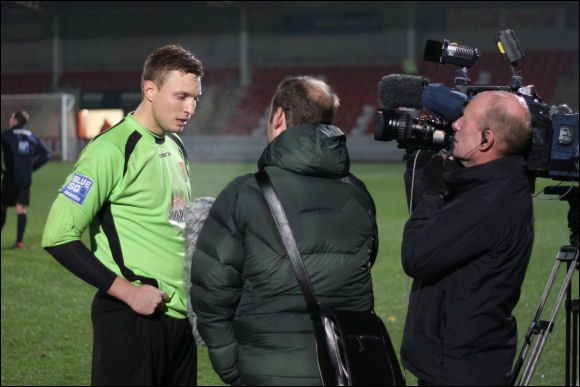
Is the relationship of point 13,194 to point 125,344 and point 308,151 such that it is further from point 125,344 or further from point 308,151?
point 308,151

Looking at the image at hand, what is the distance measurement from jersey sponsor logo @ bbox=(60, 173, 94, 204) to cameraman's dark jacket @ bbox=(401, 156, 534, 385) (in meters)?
0.88

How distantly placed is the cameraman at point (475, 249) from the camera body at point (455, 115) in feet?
0.27

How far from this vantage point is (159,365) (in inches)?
93.3

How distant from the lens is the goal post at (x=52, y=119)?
24203 millimetres

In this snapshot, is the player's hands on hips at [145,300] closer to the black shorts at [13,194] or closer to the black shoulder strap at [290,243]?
the black shoulder strap at [290,243]

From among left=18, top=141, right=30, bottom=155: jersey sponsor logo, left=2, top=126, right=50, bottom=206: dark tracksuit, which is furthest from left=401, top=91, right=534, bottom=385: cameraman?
left=18, top=141, right=30, bottom=155: jersey sponsor logo

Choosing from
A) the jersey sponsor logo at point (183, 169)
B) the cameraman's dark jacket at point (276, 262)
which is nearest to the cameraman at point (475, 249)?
the cameraman's dark jacket at point (276, 262)

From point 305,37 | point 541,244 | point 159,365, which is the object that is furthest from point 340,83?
point 159,365

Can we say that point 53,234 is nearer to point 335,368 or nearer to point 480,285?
point 335,368

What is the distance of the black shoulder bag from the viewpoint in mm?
1867

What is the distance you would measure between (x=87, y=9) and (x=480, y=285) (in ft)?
103

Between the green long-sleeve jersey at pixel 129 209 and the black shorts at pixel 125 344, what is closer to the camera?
the green long-sleeve jersey at pixel 129 209

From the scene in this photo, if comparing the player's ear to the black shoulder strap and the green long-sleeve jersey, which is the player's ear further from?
the black shoulder strap

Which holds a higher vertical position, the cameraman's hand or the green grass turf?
the cameraman's hand
